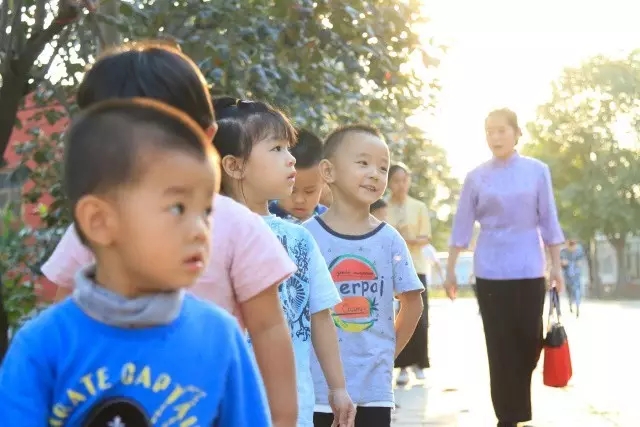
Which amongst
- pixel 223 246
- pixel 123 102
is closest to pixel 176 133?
pixel 123 102

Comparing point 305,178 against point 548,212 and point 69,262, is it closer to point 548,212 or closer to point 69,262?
point 69,262

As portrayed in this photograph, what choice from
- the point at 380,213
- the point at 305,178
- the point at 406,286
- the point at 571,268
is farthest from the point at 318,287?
the point at 571,268

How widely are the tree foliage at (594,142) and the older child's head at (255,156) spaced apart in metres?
57.4

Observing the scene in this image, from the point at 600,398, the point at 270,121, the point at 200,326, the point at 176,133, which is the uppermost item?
the point at 270,121

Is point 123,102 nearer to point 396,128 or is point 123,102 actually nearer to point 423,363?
point 423,363

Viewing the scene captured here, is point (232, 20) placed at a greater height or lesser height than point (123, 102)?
greater

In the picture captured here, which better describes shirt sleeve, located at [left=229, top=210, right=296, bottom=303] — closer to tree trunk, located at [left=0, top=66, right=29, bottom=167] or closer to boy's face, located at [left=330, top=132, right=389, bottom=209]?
boy's face, located at [left=330, top=132, right=389, bottom=209]

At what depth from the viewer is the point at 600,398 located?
33.0ft

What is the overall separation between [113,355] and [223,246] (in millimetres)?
777

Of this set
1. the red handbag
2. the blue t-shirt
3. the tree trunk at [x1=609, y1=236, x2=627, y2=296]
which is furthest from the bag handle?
the tree trunk at [x1=609, y1=236, x2=627, y2=296]

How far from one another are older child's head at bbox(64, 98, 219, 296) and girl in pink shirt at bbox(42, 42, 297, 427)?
544 mm

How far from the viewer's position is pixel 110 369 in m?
2.09

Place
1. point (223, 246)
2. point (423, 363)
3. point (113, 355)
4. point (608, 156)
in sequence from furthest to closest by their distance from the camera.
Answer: point (608, 156)
point (423, 363)
point (223, 246)
point (113, 355)

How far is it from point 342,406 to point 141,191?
193cm
